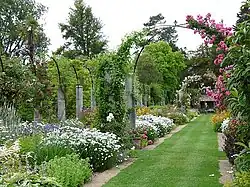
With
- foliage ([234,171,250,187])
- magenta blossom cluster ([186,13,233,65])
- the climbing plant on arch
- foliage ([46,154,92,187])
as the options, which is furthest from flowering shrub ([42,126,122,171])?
foliage ([234,171,250,187])

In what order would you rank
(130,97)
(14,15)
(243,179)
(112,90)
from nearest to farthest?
1. (243,179)
2. (112,90)
3. (130,97)
4. (14,15)

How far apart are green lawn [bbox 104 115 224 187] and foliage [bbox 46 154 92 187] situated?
560mm

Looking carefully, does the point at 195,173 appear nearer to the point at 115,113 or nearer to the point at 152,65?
the point at 115,113

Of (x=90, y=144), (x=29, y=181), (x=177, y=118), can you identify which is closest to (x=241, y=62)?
(x=29, y=181)

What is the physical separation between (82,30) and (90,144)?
36870 millimetres

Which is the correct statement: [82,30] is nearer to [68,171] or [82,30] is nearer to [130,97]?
[130,97]

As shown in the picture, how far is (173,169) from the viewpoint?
9.27 m

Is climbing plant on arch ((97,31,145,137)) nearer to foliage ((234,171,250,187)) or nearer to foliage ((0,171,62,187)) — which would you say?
foliage ((234,171,250,187))

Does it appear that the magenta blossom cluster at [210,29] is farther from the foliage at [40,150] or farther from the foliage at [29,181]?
the foliage at [29,181]

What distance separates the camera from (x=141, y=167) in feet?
31.6

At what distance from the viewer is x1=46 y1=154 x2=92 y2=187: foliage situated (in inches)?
264

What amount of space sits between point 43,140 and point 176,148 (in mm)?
5650

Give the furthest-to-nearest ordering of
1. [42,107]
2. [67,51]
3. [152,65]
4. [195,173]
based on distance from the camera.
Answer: [67,51], [152,65], [42,107], [195,173]

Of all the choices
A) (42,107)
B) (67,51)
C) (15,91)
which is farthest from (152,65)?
(15,91)
